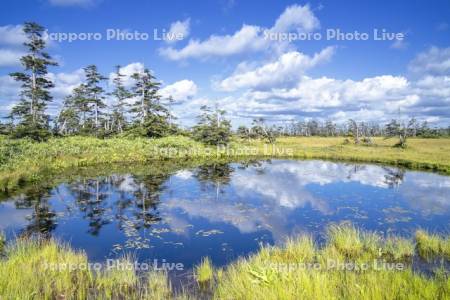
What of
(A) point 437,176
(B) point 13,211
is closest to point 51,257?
(B) point 13,211

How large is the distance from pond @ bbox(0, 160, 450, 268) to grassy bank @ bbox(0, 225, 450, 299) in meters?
1.84

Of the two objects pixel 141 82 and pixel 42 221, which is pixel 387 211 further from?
pixel 141 82

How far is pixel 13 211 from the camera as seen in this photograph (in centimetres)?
1453

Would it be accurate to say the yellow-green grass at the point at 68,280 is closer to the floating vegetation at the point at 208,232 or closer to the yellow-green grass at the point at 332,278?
the yellow-green grass at the point at 332,278

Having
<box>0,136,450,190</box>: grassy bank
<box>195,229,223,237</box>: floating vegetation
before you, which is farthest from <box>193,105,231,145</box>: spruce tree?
<box>195,229,223,237</box>: floating vegetation

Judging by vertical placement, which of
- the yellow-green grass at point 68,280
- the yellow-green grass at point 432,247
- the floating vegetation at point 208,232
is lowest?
the floating vegetation at point 208,232

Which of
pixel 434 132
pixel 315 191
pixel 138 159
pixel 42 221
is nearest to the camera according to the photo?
pixel 42 221

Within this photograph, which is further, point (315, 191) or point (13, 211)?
point (315, 191)

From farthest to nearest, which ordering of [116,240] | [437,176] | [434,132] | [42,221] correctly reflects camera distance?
[434,132] → [437,176] → [42,221] → [116,240]

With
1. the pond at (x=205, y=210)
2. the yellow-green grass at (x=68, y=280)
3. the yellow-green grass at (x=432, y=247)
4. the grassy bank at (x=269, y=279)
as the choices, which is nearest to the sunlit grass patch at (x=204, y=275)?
the grassy bank at (x=269, y=279)

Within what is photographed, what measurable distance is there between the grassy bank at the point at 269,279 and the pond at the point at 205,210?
1845 millimetres

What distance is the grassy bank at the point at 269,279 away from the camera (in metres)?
5.67

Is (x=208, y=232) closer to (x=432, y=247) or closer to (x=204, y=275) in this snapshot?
(x=204, y=275)

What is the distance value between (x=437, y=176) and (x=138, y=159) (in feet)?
95.6
